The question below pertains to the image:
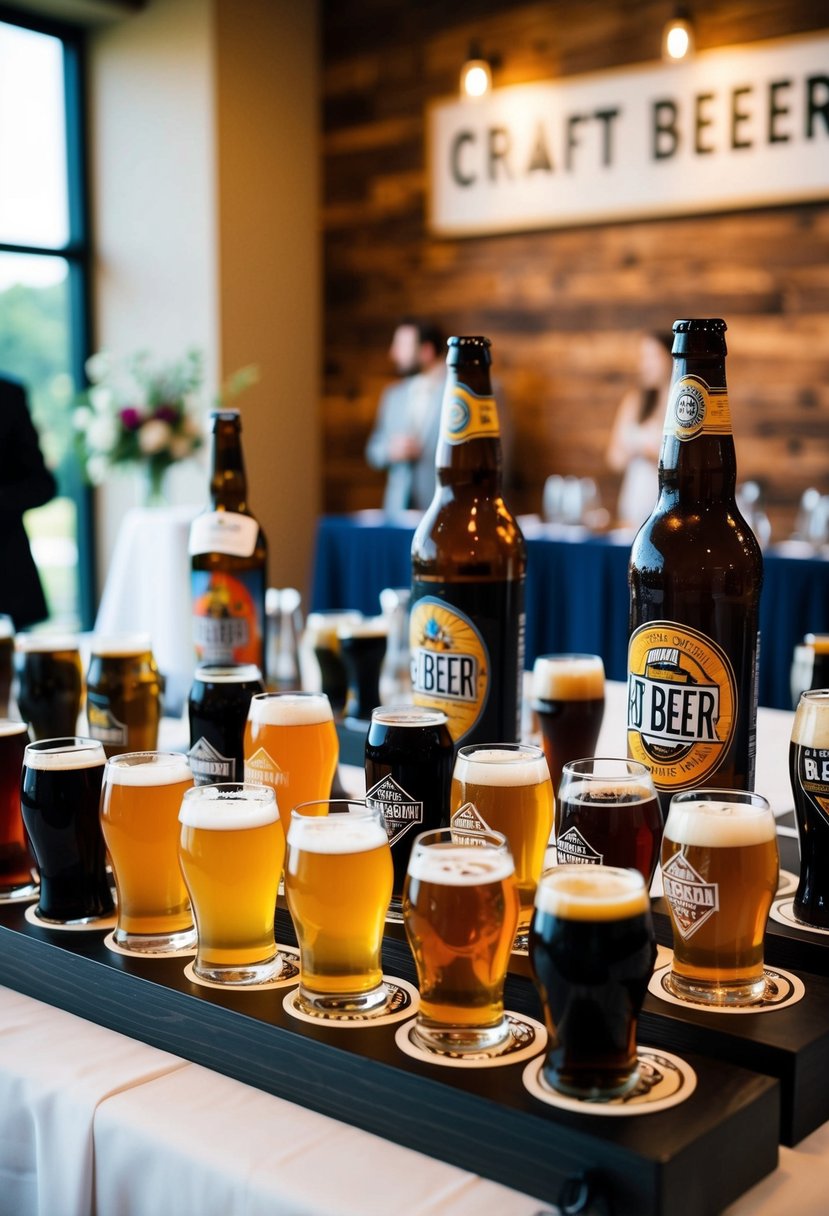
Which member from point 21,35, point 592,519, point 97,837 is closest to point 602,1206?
point 97,837

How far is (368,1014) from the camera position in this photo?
0.87 metres

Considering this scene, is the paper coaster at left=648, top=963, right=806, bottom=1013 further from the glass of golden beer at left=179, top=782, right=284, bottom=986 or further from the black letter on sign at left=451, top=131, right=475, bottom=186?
the black letter on sign at left=451, top=131, right=475, bottom=186

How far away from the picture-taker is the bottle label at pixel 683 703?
1.06m

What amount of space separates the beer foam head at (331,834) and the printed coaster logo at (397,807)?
14cm

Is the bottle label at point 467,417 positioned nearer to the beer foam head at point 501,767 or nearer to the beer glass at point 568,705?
the beer glass at point 568,705

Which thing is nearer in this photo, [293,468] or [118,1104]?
[118,1104]

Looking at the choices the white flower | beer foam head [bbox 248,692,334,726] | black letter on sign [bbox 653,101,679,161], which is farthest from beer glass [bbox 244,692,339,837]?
black letter on sign [bbox 653,101,679,161]

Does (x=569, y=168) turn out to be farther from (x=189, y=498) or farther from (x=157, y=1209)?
(x=157, y=1209)

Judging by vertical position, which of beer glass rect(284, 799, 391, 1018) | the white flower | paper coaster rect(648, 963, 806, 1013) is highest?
the white flower

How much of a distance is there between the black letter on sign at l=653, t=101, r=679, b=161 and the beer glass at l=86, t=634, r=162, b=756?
4736 mm

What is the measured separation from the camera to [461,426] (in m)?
1.24

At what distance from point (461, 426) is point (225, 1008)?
1.98 ft

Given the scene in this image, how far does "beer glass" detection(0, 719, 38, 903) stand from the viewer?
3.71 ft

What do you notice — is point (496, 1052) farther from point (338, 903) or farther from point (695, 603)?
point (695, 603)
